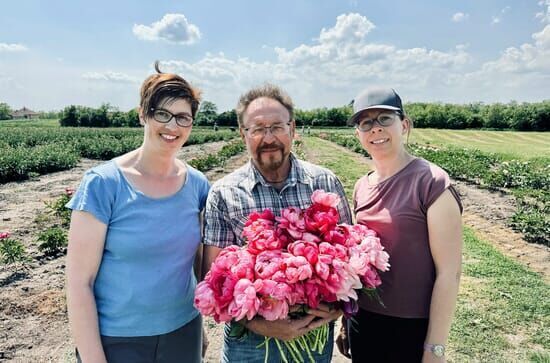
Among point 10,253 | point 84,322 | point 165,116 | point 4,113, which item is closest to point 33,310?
point 10,253

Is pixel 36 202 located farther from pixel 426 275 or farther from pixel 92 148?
pixel 92 148

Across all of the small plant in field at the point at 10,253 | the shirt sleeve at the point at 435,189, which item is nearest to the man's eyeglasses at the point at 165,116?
the shirt sleeve at the point at 435,189

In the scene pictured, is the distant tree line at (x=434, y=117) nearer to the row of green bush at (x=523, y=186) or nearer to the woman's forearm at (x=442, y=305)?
the row of green bush at (x=523, y=186)

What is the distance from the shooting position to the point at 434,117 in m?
67.8

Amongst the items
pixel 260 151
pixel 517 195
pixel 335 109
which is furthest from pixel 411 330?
pixel 335 109

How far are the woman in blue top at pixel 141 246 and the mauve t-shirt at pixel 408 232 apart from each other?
42.8 inches

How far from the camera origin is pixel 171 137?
2.04 m

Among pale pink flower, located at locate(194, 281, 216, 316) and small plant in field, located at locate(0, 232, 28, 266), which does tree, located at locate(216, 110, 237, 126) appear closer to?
small plant in field, located at locate(0, 232, 28, 266)

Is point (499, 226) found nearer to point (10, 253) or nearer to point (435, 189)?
point (435, 189)

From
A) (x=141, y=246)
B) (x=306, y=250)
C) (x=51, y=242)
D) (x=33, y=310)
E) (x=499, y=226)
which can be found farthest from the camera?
(x=499, y=226)

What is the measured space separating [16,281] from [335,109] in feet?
300

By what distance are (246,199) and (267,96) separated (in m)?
0.62

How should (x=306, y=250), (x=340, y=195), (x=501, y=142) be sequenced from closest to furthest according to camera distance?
1. (x=306, y=250)
2. (x=340, y=195)
3. (x=501, y=142)

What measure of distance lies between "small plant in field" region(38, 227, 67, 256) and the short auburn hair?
17.9 ft
